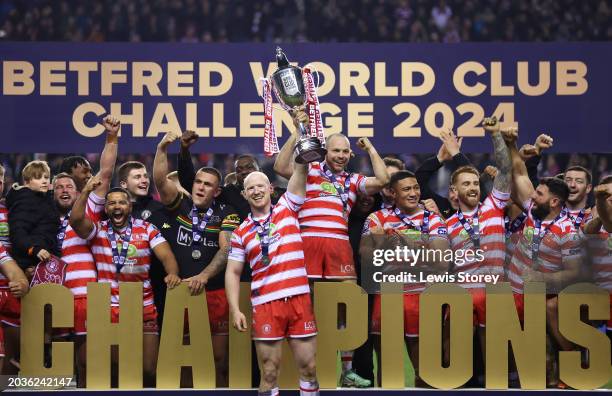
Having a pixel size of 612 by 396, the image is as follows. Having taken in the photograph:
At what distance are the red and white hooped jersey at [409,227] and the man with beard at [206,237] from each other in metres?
0.94

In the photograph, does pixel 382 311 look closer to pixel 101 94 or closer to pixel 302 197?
pixel 302 197

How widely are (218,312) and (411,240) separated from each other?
1.41m

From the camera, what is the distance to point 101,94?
9.77 meters

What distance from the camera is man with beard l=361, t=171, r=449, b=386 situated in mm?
8094

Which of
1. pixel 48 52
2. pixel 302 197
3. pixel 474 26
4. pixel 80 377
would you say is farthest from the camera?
pixel 474 26

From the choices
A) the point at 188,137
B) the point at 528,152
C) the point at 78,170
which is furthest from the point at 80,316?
the point at 528,152

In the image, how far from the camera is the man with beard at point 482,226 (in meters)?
7.95

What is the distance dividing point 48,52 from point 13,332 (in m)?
2.58

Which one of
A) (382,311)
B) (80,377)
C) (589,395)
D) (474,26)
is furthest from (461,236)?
(474,26)

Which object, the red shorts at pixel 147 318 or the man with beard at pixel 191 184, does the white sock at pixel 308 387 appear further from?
the man with beard at pixel 191 184

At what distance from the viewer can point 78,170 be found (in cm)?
890

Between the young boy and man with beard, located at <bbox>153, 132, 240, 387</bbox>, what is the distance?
78 centimetres

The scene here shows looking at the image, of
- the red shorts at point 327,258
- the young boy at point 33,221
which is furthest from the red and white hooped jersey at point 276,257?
the young boy at point 33,221

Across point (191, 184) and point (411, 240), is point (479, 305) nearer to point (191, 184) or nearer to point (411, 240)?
point (411, 240)
